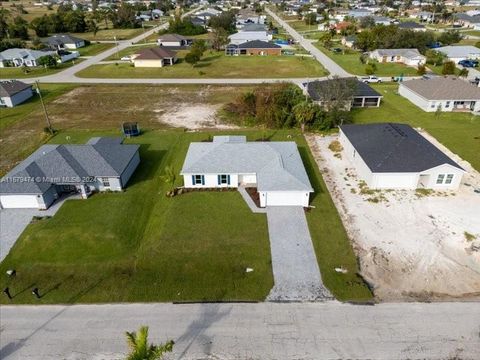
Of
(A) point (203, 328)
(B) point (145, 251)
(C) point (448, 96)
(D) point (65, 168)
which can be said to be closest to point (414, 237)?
(A) point (203, 328)

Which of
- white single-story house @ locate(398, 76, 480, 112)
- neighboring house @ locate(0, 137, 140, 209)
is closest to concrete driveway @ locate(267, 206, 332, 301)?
neighboring house @ locate(0, 137, 140, 209)

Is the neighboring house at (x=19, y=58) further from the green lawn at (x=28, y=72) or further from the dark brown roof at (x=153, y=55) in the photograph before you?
the dark brown roof at (x=153, y=55)

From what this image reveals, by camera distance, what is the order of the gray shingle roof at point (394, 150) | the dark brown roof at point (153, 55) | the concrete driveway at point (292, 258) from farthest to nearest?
the dark brown roof at point (153, 55) < the gray shingle roof at point (394, 150) < the concrete driveway at point (292, 258)

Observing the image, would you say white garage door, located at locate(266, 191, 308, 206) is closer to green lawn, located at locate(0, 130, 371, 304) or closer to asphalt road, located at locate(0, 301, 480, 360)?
green lawn, located at locate(0, 130, 371, 304)

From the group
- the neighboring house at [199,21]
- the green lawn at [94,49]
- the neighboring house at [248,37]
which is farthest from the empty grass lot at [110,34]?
the neighboring house at [248,37]

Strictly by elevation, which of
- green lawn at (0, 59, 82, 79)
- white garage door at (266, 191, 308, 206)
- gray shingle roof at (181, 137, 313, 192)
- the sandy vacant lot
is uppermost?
gray shingle roof at (181, 137, 313, 192)

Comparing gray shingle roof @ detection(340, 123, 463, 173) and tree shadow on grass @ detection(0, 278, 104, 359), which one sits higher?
gray shingle roof @ detection(340, 123, 463, 173)
